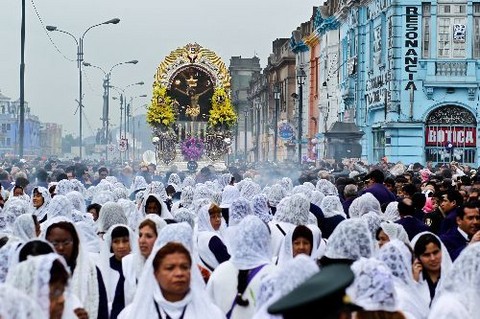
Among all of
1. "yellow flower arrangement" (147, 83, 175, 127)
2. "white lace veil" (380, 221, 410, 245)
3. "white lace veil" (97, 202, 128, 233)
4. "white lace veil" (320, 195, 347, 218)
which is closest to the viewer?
"white lace veil" (380, 221, 410, 245)

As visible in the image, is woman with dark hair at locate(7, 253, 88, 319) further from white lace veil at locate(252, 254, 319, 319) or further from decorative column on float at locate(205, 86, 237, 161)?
decorative column on float at locate(205, 86, 237, 161)

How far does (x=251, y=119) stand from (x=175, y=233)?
111 m

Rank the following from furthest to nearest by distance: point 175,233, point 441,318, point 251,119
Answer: point 251,119 < point 175,233 < point 441,318

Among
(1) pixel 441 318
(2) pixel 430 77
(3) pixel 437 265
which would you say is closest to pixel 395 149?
(2) pixel 430 77

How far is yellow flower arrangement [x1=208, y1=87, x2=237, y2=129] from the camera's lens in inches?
1662

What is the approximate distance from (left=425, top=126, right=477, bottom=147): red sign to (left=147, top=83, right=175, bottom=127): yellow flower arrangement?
949cm

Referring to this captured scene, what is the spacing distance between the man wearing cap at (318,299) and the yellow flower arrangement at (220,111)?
38.3 meters

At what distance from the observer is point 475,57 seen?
44.8m

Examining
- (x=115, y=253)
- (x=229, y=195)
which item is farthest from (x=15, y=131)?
(x=115, y=253)

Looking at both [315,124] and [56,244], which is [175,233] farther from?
[315,124]

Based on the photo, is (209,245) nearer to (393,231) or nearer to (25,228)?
(393,231)

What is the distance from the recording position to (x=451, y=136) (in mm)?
43688

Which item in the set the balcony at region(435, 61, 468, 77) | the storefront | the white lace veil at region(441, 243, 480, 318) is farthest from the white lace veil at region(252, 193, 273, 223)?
the balcony at region(435, 61, 468, 77)

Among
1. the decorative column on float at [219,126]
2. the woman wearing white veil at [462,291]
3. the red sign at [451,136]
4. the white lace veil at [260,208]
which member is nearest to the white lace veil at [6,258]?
the woman wearing white veil at [462,291]
